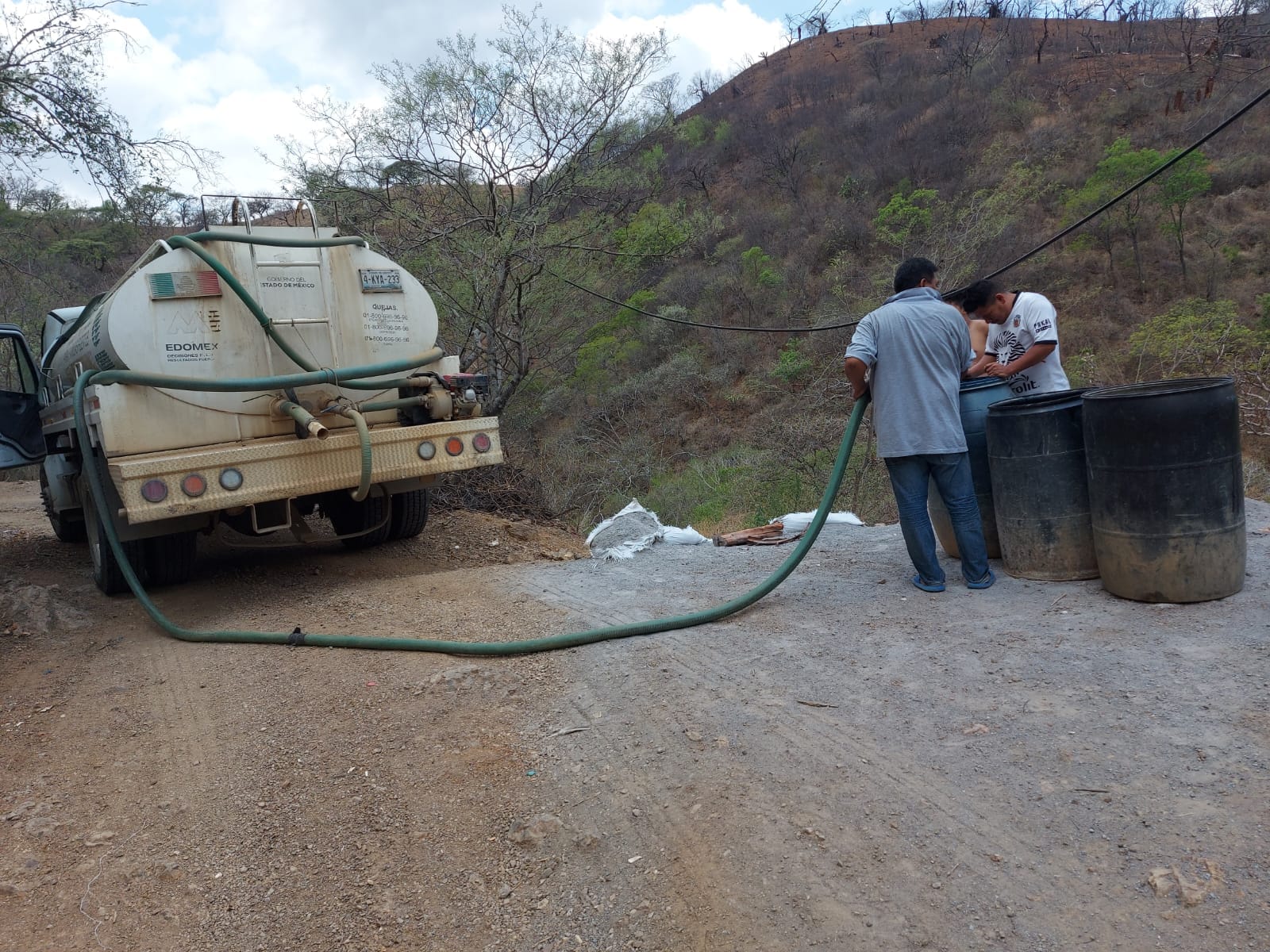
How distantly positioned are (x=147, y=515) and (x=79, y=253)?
88.4 ft

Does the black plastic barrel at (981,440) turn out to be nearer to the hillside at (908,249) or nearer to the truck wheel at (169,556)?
the hillside at (908,249)

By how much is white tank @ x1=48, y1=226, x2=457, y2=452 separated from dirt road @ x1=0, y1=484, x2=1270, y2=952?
4.97 feet

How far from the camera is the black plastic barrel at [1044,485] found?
4129 millimetres

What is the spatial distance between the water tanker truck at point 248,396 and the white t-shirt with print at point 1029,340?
123 inches

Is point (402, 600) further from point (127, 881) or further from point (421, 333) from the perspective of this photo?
point (127, 881)

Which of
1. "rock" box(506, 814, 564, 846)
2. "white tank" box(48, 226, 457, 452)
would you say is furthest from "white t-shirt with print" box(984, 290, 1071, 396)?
"white tank" box(48, 226, 457, 452)

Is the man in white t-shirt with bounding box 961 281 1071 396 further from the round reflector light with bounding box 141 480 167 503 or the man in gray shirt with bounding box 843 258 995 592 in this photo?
the round reflector light with bounding box 141 480 167 503

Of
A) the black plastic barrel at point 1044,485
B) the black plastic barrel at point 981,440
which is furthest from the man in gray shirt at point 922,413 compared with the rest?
the black plastic barrel at point 981,440

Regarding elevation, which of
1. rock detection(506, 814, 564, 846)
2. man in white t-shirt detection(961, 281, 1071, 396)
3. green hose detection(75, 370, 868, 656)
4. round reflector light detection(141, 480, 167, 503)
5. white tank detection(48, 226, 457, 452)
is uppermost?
white tank detection(48, 226, 457, 452)

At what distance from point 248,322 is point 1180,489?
487cm

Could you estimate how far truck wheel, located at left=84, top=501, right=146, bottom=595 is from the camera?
5.65m

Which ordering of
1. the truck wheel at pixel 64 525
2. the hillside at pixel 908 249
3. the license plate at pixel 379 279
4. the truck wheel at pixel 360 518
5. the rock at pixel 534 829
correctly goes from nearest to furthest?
the rock at pixel 534 829 < the license plate at pixel 379 279 < the truck wheel at pixel 360 518 < the truck wheel at pixel 64 525 < the hillside at pixel 908 249

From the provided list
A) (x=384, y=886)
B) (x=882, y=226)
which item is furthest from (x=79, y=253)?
(x=384, y=886)

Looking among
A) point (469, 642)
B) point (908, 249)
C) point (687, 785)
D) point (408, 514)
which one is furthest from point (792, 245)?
point (687, 785)
